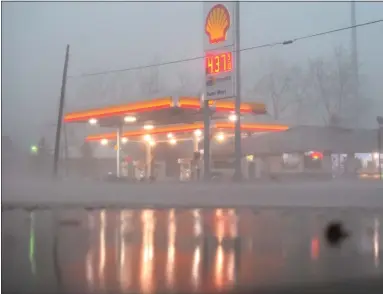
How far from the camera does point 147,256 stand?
9.92m

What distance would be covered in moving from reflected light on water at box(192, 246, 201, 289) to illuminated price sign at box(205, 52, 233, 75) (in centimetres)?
1919

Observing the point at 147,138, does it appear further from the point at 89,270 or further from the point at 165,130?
the point at 89,270

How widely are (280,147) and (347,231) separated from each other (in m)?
32.3

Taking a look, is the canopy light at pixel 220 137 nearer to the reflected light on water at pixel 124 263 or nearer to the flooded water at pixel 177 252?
the flooded water at pixel 177 252

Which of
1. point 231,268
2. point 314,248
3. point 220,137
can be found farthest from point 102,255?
point 220,137

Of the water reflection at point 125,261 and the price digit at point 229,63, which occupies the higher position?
the price digit at point 229,63

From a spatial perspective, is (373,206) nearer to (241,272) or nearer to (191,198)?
(191,198)

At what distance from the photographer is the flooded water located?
790 cm

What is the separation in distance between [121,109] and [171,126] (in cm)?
786

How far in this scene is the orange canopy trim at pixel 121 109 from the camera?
3859 cm

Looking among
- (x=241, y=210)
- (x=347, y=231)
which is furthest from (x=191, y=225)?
(x=241, y=210)

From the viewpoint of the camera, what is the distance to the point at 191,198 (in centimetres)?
2611

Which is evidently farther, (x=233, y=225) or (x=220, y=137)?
(x=220, y=137)

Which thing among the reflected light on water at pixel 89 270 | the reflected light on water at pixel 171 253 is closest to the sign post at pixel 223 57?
the reflected light on water at pixel 171 253
